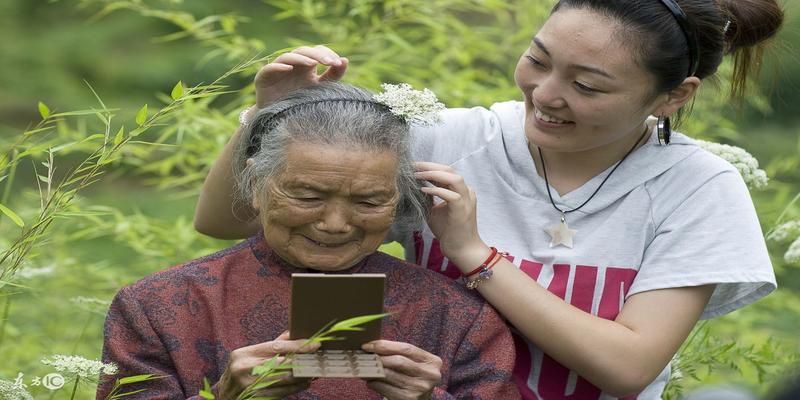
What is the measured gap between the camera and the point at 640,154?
10.4ft

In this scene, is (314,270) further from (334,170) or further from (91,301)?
(91,301)

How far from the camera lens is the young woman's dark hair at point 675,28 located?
2939 millimetres

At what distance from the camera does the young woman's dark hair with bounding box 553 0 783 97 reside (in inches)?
116

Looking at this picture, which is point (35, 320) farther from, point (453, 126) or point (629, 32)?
point (629, 32)

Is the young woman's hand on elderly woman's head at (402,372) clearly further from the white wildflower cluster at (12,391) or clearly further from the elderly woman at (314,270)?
the white wildflower cluster at (12,391)

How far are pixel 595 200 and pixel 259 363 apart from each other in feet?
3.56

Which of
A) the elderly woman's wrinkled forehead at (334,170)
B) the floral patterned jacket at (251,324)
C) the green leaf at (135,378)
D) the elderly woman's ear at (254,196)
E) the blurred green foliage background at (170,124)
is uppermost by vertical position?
the elderly woman's wrinkled forehead at (334,170)

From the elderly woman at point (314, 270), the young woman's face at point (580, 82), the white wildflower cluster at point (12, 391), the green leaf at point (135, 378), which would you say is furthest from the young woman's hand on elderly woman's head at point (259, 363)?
the young woman's face at point (580, 82)

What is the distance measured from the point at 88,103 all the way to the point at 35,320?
166 inches

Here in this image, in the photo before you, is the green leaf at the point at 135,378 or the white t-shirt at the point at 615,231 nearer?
the green leaf at the point at 135,378

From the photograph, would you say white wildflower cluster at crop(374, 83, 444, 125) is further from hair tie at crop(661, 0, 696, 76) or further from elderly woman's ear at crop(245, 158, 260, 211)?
hair tie at crop(661, 0, 696, 76)

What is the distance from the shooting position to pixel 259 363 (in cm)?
249

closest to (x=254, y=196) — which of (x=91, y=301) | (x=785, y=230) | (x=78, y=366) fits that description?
(x=78, y=366)

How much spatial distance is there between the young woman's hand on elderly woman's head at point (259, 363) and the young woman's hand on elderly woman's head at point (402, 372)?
159 mm
